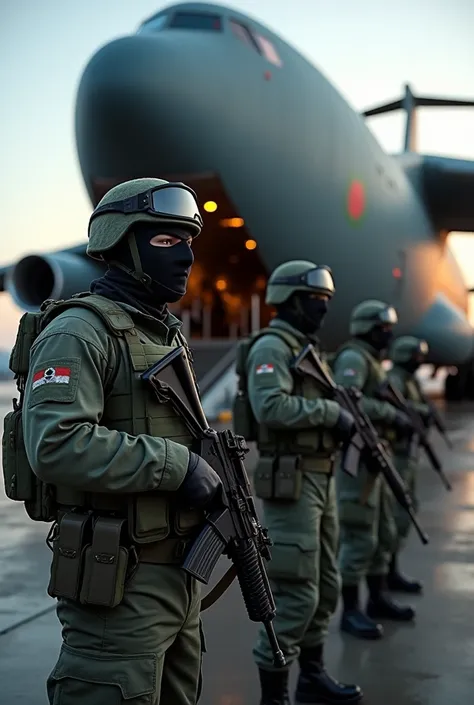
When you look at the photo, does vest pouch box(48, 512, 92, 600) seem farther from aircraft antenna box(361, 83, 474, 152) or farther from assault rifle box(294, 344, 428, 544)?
aircraft antenna box(361, 83, 474, 152)

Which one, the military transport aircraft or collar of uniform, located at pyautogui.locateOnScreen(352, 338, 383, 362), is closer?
collar of uniform, located at pyautogui.locateOnScreen(352, 338, 383, 362)

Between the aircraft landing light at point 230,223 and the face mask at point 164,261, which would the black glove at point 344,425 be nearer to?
the face mask at point 164,261

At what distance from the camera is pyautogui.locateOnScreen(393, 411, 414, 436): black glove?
202 inches

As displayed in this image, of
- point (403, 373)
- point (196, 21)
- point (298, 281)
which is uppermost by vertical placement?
point (196, 21)

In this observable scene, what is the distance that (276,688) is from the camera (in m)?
3.11

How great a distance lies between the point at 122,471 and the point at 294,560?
62.5 inches

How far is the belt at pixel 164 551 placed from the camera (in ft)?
6.63

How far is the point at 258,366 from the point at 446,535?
3.35 meters

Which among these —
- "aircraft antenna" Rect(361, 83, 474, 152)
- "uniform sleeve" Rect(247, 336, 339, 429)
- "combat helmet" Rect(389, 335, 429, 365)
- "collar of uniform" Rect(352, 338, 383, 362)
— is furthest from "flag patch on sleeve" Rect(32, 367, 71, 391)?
"aircraft antenna" Rect(361, 83, 474, 152)

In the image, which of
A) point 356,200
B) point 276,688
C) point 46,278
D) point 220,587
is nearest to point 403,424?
point 276,688

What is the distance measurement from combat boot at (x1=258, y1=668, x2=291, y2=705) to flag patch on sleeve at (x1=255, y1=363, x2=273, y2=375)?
3.96 ft

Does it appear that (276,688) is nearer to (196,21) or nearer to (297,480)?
(297,480)

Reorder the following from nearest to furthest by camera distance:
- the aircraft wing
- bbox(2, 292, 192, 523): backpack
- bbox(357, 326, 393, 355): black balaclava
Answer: bbox(2, 292, 192, 523): backpack → bbox(357, 326, 393, 355): black balaclava → the aircraft wing

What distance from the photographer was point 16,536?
6.03m
